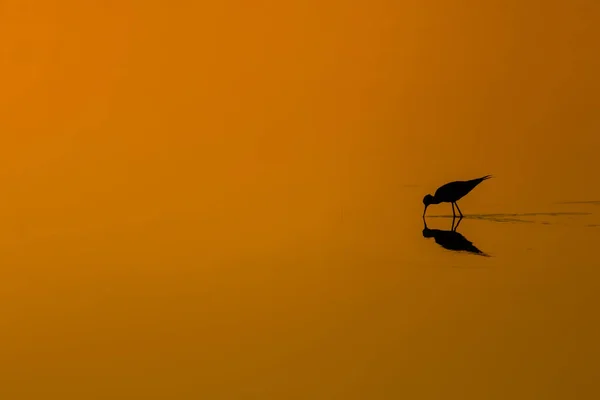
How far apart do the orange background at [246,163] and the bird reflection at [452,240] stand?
6cm

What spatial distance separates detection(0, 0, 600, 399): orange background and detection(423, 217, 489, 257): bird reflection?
55 millimetres

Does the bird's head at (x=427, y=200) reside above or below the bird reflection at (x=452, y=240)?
above

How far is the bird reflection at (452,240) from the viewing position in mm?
1187

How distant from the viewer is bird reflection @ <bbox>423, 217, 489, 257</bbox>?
1.19 metres

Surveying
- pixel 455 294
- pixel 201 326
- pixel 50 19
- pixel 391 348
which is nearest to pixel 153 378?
pixel 201 326

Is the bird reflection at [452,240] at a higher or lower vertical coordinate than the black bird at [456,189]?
lower

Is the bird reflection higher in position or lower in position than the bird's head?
lower

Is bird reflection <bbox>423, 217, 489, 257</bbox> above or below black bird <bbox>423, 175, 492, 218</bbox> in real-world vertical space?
below

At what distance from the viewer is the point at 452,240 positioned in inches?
46.8

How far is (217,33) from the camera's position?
1223 mm

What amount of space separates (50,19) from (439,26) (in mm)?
771

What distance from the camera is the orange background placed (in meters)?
1.19

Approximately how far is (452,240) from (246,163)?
1.41 feet

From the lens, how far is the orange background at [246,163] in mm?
1193
